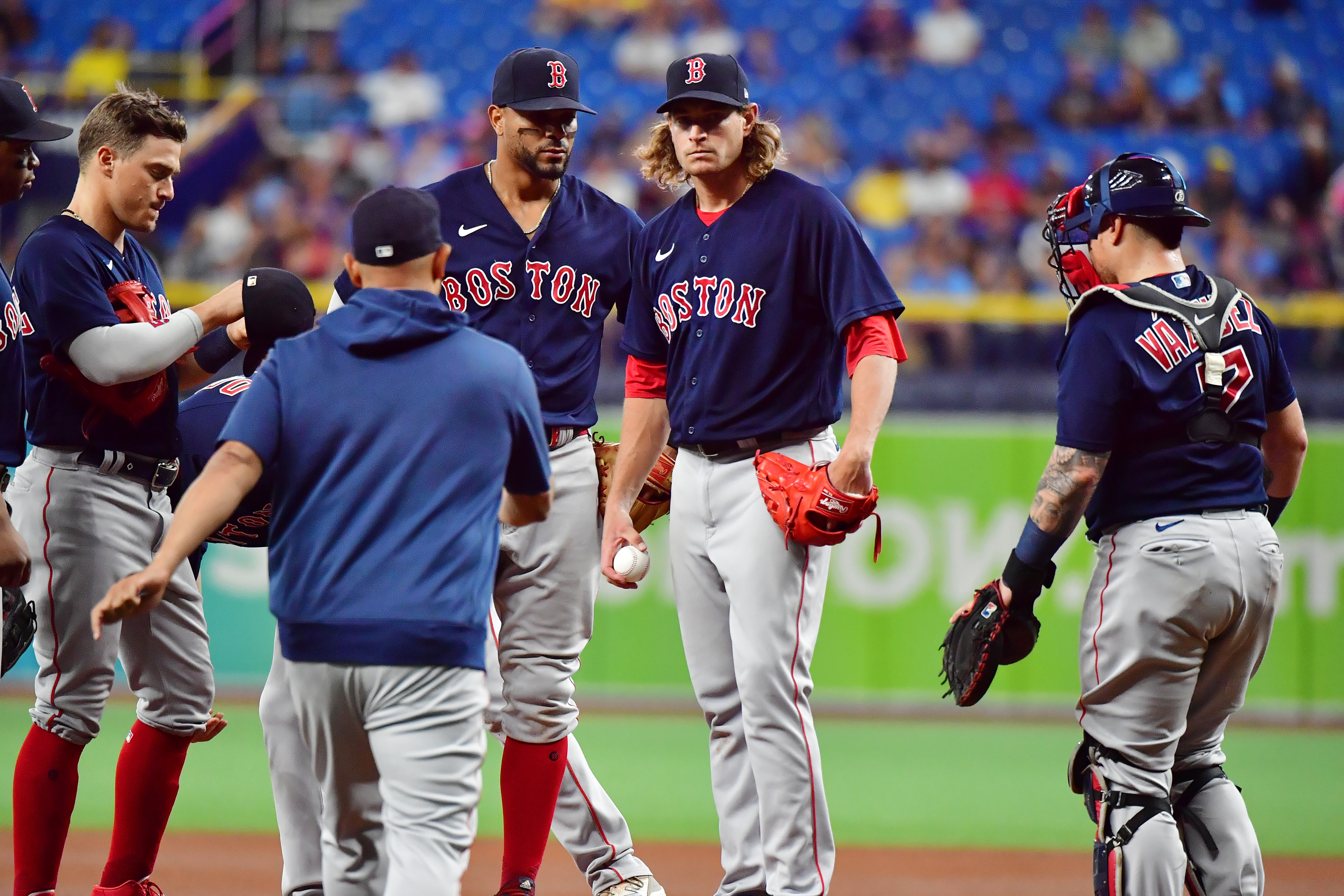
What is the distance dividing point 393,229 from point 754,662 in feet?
5.14

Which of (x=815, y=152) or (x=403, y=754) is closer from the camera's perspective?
(x=403, y=754)

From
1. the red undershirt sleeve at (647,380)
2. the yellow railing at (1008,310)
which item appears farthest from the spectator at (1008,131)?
the red undershirt sleeve at (647,380)

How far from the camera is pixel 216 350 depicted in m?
4.40

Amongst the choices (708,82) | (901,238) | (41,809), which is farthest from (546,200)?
(901,238)

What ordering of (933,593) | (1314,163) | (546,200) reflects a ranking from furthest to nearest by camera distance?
1. (1314,163)
2. (933,593)
3. (546,200)

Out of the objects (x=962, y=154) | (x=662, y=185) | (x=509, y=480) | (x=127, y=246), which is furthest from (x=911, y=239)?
(x=509, y=480)

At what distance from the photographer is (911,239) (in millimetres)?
11781

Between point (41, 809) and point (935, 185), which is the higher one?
point (935, 185)

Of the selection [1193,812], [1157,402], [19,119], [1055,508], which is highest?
[19,119]

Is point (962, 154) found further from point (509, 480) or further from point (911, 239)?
point (509, 480)

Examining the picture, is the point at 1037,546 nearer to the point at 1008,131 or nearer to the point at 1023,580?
the point at 1023,580

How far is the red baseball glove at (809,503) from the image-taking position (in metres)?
3.75

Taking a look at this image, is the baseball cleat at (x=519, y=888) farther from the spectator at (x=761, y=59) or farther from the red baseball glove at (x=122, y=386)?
the spectator at (x=761, y=59)

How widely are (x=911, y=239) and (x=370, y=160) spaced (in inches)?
191
